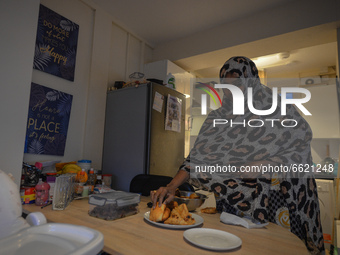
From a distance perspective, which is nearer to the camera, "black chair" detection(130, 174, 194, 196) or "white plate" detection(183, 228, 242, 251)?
"white plate" detection(183, 228, 242, 251)

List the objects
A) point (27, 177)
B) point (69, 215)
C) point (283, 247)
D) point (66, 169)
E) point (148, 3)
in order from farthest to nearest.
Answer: point (148, 3), point (66, 169), point (27, 177), point (69, 215), point (283, 247)

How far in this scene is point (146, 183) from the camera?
6.24 ft

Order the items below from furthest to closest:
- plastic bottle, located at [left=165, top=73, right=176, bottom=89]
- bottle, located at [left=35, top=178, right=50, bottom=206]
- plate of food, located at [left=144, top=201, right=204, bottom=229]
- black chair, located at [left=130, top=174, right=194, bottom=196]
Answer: plastic bottle, located at [left=165, top=73, right=176, bottom=89] → black chair, located at [left=130, top=174, right=194, bottom=196] → bottle, located at [left=35, top=178, right=50, bottom=206] → plate of food, located at [left=144, top=201, right=204, bottom=229]

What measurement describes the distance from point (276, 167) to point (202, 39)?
2.20 m

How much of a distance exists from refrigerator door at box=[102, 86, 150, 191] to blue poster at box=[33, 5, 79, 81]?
22.0 inches

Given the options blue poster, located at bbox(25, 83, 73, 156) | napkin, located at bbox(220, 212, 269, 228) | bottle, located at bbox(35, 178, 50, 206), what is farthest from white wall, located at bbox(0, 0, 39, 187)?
napkin, located at bbox(220, 212, 269, 228)

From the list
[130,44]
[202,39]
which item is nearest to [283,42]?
[202,39]

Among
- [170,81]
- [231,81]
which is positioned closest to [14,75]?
[231,81]

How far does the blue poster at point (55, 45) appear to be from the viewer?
1918 mm

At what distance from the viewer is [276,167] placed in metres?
1.16

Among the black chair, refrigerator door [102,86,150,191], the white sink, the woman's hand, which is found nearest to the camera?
the white sink

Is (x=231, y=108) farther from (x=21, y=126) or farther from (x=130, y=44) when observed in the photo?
(x=130, y=44)

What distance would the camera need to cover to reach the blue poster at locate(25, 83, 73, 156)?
1835mm

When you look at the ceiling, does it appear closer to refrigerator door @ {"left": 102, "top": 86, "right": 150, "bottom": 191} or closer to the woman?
refrigerator door @ {"left": 102, "top": 86, "right": 150, "bottom": 191}
